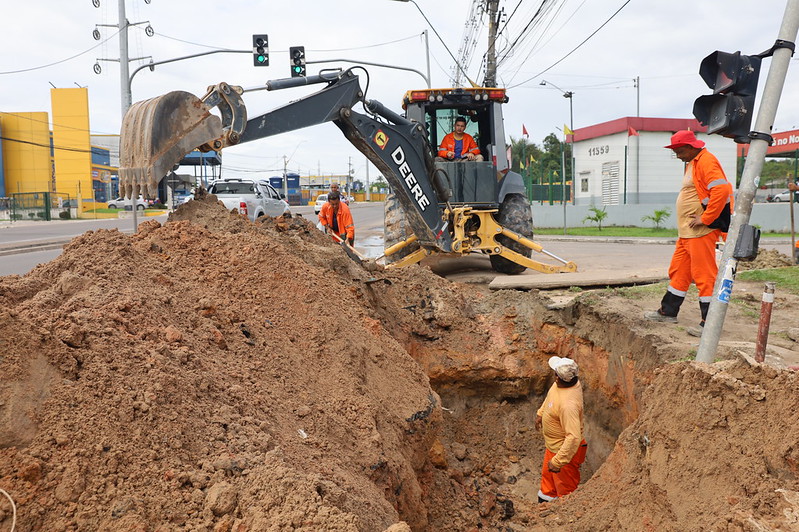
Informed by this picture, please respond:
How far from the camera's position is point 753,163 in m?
4.30

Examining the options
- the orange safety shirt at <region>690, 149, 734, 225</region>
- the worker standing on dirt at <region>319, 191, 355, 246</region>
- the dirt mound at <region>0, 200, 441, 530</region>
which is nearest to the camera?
the dirt mound at <region>0, 200, 441, 530</region>

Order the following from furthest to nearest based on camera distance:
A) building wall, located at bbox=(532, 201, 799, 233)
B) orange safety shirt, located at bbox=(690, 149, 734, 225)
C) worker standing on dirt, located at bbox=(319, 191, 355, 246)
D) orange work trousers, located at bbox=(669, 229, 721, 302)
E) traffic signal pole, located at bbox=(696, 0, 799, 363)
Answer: building wall, located at bbox=(532, 201, 799, 233) → worker standing on dirt, located at bbox=(319, 191, 355, 246) → orange work trousers, located at bbox=(669, 229, 721, 302) → orange safety shirt, located at bbox=(690, 149, 734, 225) → traffic signal pole, located at bbox=(696, 0, 799, 363)

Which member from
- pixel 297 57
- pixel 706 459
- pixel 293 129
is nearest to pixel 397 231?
pixel 293 129

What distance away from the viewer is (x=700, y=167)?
5527 millimetres

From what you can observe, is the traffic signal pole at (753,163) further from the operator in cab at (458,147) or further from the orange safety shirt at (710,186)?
the operator in cab at (458,147)

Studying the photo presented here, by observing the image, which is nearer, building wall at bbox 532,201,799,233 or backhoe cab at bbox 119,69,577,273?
backhoe cab at bbox 119,69,577,273

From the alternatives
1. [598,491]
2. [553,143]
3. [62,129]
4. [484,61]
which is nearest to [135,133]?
[598,491]

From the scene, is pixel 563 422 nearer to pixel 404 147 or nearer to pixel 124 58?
pixel 404 147

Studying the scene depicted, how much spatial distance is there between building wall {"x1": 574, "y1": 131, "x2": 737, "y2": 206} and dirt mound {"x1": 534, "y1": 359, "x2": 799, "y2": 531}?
25149 millimetres

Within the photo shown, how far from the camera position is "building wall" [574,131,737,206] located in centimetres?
2883

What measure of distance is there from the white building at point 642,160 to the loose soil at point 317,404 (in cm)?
2328

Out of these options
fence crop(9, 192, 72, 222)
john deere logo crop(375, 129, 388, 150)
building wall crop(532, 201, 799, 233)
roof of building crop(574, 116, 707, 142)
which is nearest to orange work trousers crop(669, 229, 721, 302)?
john deere logo crop(375, 129, 388, 150)

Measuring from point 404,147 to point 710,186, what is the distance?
365 centimetres

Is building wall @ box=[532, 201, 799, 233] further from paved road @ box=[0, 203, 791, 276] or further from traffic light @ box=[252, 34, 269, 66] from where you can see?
traffic light @ box=[252, 34, 269, 66]
